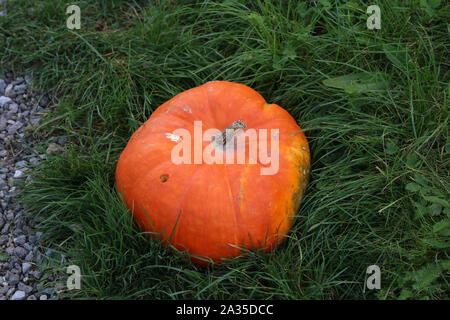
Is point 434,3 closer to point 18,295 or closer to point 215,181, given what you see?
point 215,181

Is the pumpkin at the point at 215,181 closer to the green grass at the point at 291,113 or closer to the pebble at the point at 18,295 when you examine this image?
the green grass at the point at 291,113

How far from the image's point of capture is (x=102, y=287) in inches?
102

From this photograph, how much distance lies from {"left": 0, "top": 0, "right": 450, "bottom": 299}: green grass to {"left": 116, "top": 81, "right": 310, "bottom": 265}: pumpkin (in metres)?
0.10

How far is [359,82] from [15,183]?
2.19 m

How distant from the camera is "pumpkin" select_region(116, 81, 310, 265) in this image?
2564 mm

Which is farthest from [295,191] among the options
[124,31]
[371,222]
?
[124,31]

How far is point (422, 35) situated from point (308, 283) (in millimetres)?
1661

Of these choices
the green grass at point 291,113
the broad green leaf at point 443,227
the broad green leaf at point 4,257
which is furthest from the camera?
the broad green leaf at point 4,257

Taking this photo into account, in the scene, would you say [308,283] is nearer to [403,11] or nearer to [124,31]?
[403,11]

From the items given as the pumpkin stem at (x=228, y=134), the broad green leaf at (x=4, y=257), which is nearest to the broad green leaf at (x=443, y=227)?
the pumpkin stem at (x=228, y=134)

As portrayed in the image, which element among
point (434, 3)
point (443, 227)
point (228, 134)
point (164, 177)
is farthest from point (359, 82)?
point (164, 177)

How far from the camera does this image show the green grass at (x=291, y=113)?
8.37 ft

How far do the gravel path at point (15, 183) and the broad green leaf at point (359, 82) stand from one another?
6.30 ft

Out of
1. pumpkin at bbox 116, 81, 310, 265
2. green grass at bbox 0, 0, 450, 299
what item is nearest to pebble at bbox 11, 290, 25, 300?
green grass at bbox 0, 0, 450, 299
